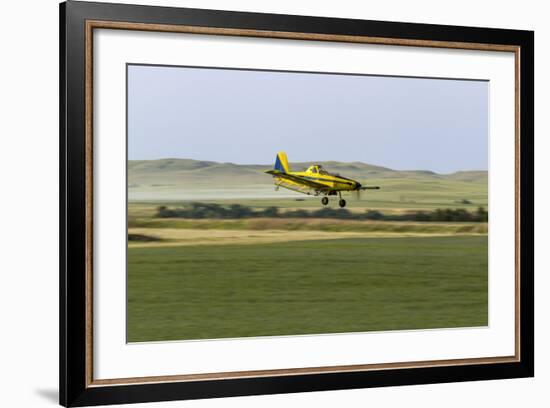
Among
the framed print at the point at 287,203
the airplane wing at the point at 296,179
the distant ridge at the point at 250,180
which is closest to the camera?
the framed print at the point at 287,203

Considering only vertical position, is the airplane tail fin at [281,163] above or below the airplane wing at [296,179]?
above

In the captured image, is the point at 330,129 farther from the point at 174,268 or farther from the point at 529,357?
the point at 529,357

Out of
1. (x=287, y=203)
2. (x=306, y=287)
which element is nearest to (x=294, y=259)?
(x=306, y=287)

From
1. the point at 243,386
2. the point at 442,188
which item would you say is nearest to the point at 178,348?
the point at 243,386

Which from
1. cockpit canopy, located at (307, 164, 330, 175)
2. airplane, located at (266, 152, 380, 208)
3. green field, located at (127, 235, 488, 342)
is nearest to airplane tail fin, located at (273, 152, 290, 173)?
airplane, located at (266, 152, 380, 208)

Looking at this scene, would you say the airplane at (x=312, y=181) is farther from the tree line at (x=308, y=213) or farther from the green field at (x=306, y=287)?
the green field at (x=306, y=287)

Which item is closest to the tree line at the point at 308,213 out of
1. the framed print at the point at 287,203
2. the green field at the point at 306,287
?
the framed print at the point at 287,203
